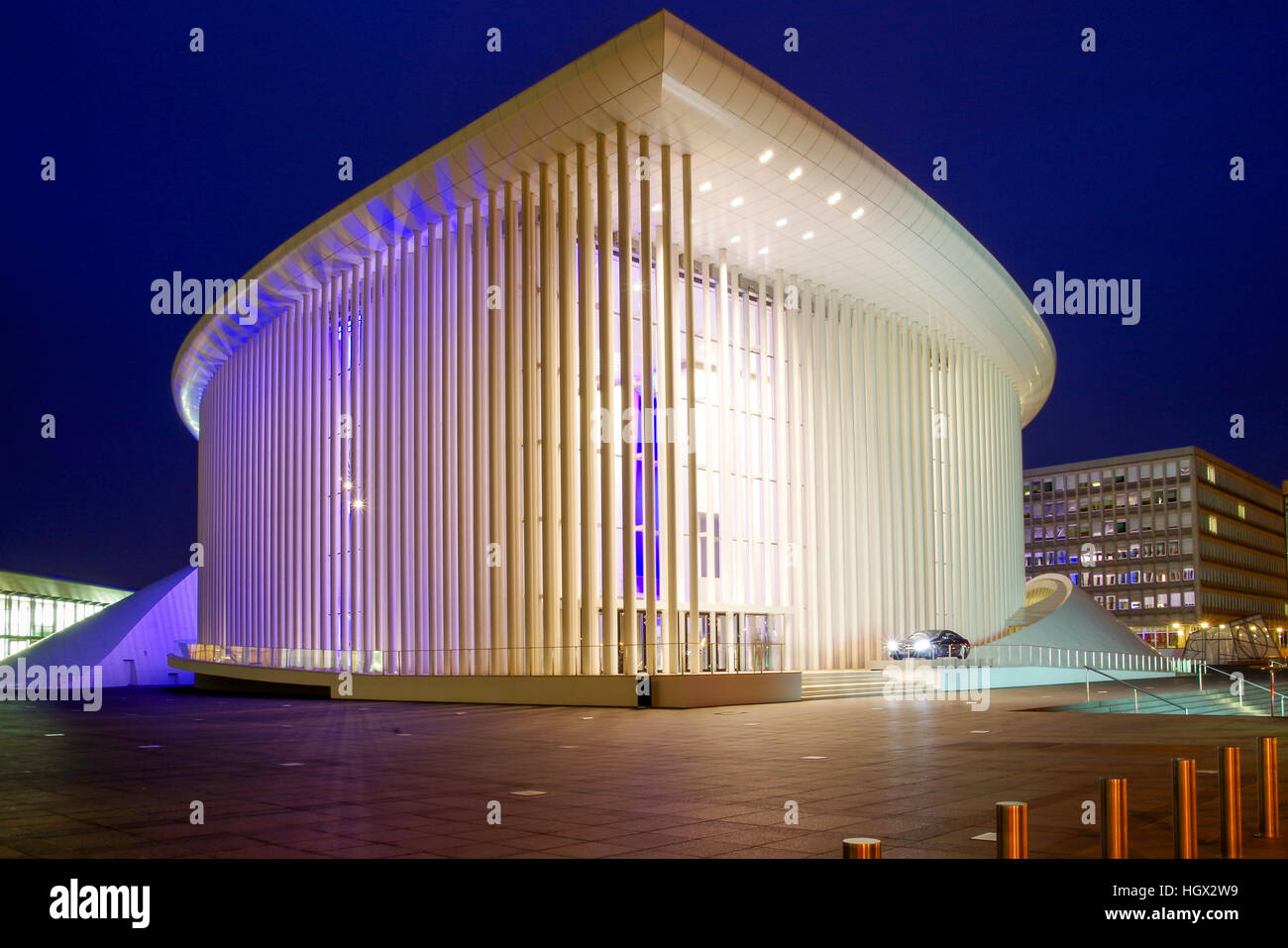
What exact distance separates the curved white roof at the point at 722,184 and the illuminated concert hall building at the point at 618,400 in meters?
0.10

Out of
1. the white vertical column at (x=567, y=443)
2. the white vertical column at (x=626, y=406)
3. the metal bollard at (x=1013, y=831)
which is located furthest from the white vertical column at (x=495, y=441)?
the metal bollard at (x=1013, y=831)

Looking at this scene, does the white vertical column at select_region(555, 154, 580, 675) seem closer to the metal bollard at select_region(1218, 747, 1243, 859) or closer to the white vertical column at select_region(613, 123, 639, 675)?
the white vertical column at select_region(613, 123, 639, 675)

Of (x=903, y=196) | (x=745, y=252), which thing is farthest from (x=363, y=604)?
(x=903, y=196)

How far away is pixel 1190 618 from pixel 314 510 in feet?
295

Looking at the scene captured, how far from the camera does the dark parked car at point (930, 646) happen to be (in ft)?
117

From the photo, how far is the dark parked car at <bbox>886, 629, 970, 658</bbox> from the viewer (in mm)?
35719

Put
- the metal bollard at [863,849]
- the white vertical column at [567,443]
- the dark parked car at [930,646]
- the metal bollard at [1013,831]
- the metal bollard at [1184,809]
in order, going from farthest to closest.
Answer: the dark parked car at [930,646], the white vertical column at [567,443], the metal bollard at [1184,809], the metal bollard at [1013,831], the metal bollard at [863,849]

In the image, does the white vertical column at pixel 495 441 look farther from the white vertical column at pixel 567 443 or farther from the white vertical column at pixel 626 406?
the white vertical column at pixel 626 406

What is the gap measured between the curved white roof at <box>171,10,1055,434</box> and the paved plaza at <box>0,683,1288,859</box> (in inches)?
546

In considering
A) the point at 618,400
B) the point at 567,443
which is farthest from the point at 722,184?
the point at 567,443

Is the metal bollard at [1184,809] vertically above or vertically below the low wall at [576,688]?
above

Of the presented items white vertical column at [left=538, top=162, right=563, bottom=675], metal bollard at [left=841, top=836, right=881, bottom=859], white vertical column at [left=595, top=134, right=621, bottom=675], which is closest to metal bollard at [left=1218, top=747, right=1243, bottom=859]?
metal bollard at [left=841, top=836, right=881, bottom=859]

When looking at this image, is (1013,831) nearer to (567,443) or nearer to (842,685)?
(567,443)
